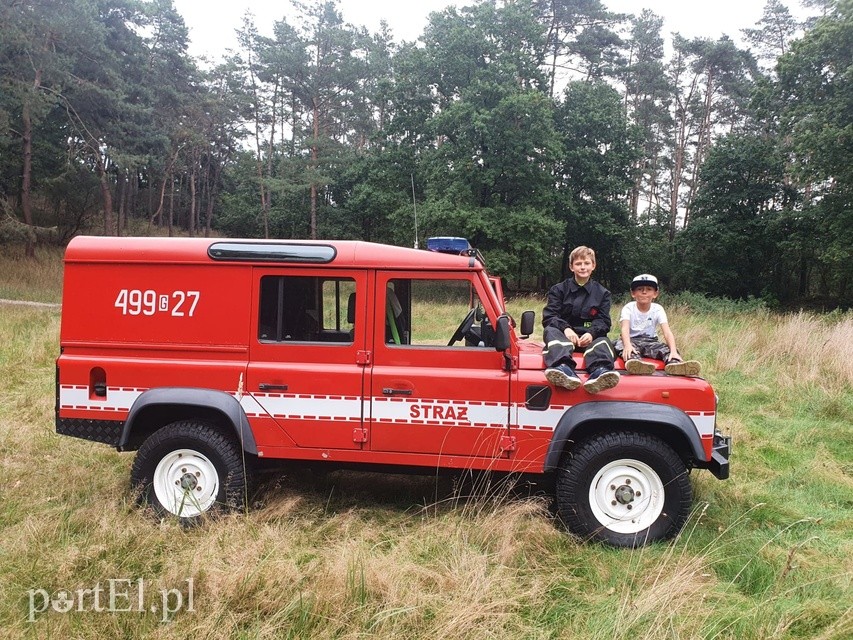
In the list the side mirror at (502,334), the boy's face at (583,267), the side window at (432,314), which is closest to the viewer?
the side mirror at (502,334)

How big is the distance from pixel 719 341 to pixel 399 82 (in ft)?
74.7

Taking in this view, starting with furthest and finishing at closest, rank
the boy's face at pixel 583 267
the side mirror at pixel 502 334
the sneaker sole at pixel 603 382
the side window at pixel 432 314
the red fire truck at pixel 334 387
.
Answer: the boy's face at pixel 583 267
the side window at pixel 432 314
the red fire truck at pixel 334 387
the sneaker sole at pixel 603 382
the side mirror at pixel 502 334

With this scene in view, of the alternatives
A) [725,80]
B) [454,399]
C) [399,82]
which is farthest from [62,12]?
[725,80]

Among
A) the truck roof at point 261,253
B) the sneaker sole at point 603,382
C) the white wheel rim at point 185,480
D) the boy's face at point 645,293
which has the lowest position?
the white wheel rim at point 185,480

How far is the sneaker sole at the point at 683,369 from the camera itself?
3.65m

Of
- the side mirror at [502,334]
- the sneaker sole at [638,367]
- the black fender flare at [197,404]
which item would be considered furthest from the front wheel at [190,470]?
the sneaker sole at [638,367]

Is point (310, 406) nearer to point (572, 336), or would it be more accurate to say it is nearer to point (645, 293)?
point (572, 336)

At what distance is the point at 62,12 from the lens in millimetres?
20984

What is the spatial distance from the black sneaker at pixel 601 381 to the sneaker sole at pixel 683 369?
48 centimetres

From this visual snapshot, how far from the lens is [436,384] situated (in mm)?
3627

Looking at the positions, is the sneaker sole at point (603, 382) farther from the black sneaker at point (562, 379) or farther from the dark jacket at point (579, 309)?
the dark jacket at point (579, 309)

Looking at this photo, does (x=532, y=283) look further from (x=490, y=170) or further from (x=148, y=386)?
(x=148, y=386)

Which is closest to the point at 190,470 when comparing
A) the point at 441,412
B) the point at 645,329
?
the point at 441,412

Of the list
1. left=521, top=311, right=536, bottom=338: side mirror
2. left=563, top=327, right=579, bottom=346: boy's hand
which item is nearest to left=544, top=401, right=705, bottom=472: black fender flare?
left=563, top=327, right=579, bottom=346: boy's hand
